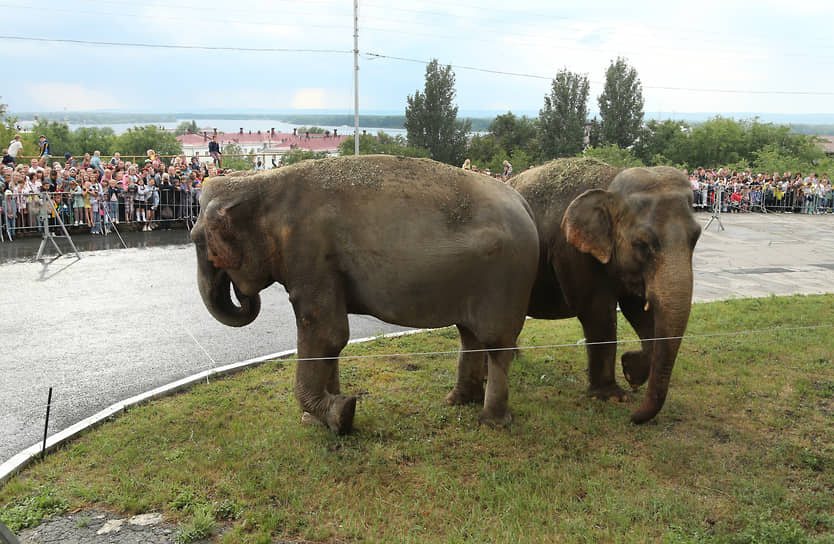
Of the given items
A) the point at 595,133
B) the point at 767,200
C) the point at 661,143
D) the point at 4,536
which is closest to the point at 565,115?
the point at 595,133

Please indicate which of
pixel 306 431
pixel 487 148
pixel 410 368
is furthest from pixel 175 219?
pixel 487 148

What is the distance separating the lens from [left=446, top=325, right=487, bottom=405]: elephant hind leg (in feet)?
24.4

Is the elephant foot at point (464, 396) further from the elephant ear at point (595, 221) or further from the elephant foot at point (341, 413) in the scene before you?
the elephant ear at point (595, 221)

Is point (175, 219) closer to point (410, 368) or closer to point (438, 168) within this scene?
point (410, 368)

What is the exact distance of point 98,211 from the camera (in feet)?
65.4

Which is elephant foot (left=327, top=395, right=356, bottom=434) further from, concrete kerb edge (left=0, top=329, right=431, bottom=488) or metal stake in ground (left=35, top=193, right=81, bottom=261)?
metal stake in ground (left=35, top=193, right=81, bottom=261)

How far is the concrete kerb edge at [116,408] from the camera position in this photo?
19.9 feet

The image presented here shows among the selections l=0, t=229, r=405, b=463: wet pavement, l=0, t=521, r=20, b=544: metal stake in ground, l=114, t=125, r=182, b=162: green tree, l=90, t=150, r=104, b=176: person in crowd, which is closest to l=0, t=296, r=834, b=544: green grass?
l=0, t=229, r=405, b=463: wet pavement

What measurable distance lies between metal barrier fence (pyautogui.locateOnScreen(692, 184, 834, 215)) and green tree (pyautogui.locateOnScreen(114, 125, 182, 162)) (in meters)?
87.0

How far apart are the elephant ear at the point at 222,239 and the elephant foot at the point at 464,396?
288 cm

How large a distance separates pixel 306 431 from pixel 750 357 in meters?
6.41

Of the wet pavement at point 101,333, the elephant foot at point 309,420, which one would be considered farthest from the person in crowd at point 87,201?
the elephant foot at point 309,420

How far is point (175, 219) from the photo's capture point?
71.4 ft

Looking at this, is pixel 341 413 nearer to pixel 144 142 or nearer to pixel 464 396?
pixel 464 396
